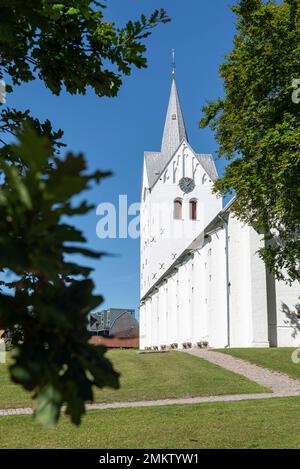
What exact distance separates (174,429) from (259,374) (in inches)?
366

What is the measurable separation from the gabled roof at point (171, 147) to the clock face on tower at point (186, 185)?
2643 mm

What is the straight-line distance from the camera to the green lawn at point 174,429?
8891 mm

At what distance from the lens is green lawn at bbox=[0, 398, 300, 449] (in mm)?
8891

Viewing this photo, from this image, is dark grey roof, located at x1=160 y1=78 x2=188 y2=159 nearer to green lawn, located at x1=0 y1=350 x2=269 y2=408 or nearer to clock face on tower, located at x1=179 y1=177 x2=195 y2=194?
clock face on tower, located at x1=179 y1=177 x2=195 y2=194

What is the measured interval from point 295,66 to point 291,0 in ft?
9.06

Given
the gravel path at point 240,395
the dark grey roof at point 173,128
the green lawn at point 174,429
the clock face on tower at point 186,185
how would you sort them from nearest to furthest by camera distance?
the green lawn at point 174,429, the gravel path at point 240,395, the clock face on tower at point 186,185, the dark grey roof at point 173,128

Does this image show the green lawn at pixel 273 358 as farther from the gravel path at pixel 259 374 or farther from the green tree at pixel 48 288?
the green tree at pixel 48 288

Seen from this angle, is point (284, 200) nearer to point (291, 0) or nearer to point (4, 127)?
point (291, 0)

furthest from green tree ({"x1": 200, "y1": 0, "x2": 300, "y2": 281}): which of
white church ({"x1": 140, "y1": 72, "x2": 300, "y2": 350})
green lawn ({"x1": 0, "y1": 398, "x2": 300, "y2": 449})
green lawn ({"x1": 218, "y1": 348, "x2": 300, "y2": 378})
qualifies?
green lawn ({"x1": 0, "y1": 398, "x2": 300, "y2": 449})

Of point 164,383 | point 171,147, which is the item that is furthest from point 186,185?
point 164,383

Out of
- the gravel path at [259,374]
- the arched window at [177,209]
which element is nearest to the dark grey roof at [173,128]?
the arched window at [177,209]

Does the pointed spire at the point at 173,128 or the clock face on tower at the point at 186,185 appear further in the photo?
the pointed spire at the point at 173,128
